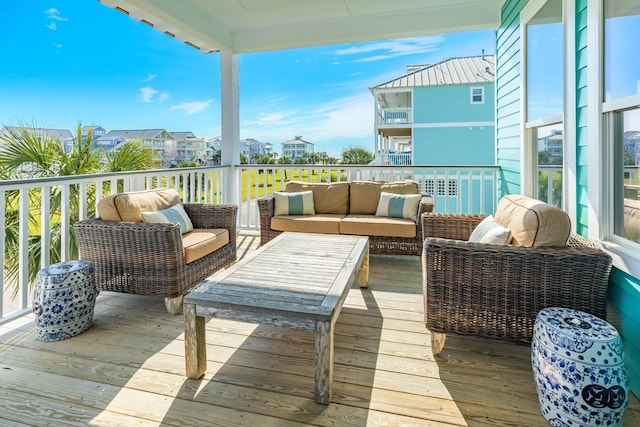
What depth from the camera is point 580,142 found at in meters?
2.39

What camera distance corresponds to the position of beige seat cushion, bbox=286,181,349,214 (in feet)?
14.7

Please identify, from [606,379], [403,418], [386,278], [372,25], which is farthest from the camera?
[372,25]

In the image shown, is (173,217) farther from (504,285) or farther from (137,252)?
(504,285)

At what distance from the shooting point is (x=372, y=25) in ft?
15.9

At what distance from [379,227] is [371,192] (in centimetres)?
70

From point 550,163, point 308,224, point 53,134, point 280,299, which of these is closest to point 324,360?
point 280,299

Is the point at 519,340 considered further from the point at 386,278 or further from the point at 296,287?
the point at 386,278

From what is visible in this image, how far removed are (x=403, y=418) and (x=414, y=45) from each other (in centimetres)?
1921

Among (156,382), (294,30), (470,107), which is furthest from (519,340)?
(470,107)

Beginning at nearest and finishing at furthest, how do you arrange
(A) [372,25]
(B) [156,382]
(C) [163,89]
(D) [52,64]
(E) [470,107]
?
(B) [156,382] → (A) [372,25] → (E) [470,107] → (D) [52,64] → (C) [163,89]

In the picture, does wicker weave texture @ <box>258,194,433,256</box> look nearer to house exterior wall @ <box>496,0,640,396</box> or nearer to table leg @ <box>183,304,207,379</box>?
house exterior wall @ <box>496,0,640,396</box>

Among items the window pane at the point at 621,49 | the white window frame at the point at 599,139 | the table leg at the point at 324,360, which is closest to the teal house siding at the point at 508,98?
the white window frame at the point at 599,139

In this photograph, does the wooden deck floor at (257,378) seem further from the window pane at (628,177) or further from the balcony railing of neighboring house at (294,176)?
the balcony railing of neighboring house at (294,176)

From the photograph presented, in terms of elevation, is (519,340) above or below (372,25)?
below
